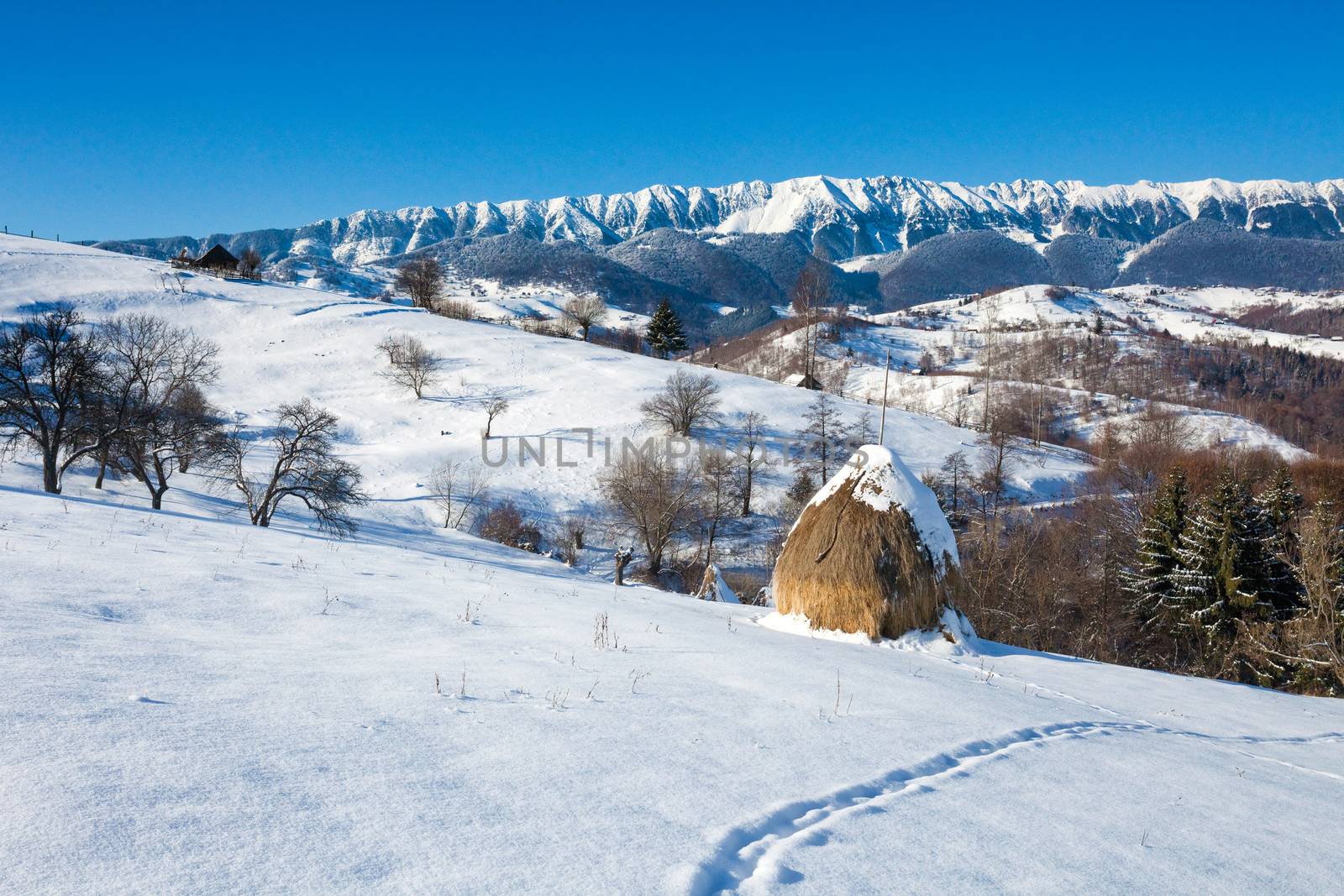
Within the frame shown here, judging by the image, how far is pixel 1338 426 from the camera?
107 m

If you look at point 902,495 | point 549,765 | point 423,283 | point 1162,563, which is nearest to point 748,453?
point 1162,563

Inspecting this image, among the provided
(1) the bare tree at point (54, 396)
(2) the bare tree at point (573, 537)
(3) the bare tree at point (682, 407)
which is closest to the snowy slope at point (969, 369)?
(3) the bare tree at point (682, 407)

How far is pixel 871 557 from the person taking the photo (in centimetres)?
1095

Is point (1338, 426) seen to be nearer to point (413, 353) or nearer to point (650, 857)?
point (413, 353)

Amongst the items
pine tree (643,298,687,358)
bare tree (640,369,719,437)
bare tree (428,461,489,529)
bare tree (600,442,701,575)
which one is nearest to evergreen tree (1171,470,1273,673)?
bare tree (600,442,701,575)

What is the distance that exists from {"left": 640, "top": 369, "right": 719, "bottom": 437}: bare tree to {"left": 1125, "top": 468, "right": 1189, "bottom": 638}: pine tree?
29.2 metres

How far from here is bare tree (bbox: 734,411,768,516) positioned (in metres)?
47.9

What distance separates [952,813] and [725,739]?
1.30 metres

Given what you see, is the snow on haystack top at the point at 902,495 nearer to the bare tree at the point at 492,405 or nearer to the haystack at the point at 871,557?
the haystack at the point at 871,557

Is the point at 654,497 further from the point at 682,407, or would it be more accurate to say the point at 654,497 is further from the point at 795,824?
the point at 795,824

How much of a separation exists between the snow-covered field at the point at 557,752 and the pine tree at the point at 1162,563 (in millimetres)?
29665

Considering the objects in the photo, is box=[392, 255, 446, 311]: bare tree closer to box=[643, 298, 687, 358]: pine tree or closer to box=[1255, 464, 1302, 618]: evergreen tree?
box=[643, 298, 687, 358]: pine tree

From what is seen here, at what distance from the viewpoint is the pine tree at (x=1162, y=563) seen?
3500cm

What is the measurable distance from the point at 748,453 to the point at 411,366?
94.7 feet
